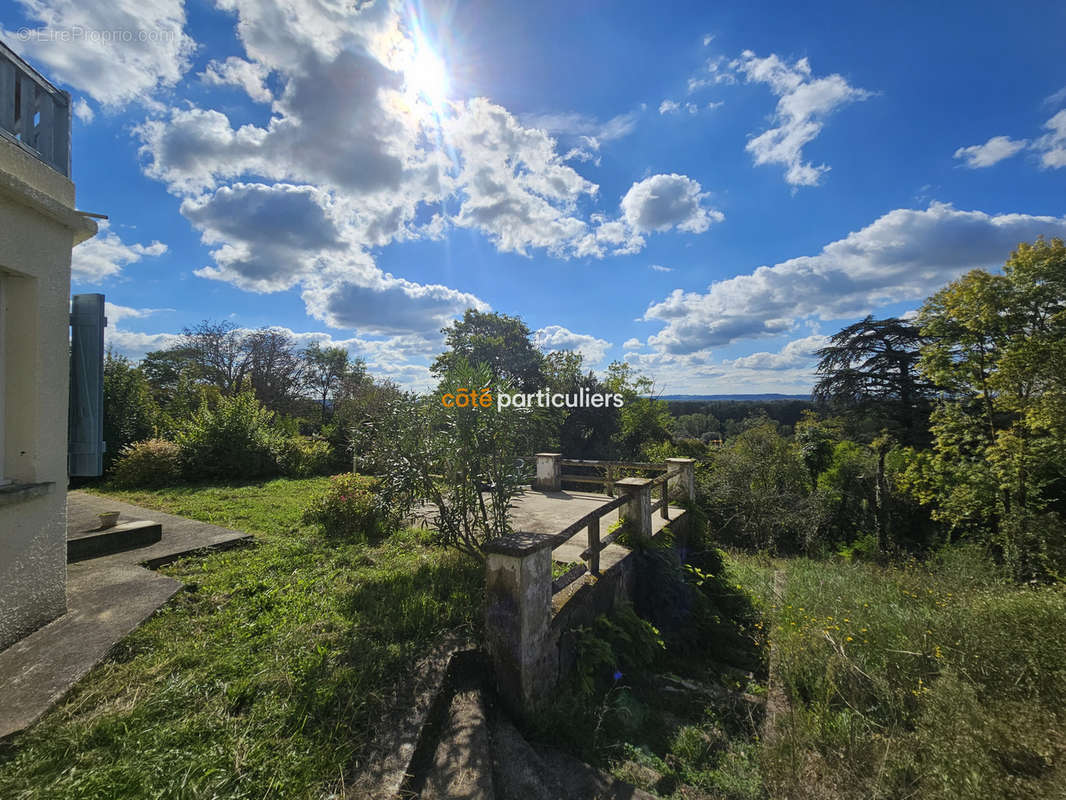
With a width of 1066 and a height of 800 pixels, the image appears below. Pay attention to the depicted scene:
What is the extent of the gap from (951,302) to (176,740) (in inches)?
545

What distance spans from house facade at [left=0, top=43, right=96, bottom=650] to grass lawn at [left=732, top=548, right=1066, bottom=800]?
501cm

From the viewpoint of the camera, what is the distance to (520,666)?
10.3ft

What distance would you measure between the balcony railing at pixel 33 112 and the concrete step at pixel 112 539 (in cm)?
358

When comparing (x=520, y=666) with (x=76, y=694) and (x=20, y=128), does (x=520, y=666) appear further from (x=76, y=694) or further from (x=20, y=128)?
(x=20, y=128)

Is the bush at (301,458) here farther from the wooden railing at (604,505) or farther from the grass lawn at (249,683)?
the grass lawn at (249,683)

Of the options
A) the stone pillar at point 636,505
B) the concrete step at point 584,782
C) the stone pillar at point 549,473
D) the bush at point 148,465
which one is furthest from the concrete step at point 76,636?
the bush at point 148,465

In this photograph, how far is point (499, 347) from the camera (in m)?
17.7

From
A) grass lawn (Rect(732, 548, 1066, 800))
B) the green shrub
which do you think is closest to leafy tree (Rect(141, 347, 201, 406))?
the green shrub

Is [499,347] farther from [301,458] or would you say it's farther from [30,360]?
[30,360]

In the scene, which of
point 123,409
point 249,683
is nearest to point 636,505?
point 249,683

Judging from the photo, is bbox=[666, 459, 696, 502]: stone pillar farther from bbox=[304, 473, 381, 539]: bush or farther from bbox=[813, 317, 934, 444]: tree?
bbox=[813, 317, 934, 444]: tree

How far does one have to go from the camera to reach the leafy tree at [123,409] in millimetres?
10852

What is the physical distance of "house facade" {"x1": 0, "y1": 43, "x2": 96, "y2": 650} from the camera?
8.66 feet

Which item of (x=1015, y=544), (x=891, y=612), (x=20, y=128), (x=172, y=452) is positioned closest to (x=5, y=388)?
(x=20, y=128)
